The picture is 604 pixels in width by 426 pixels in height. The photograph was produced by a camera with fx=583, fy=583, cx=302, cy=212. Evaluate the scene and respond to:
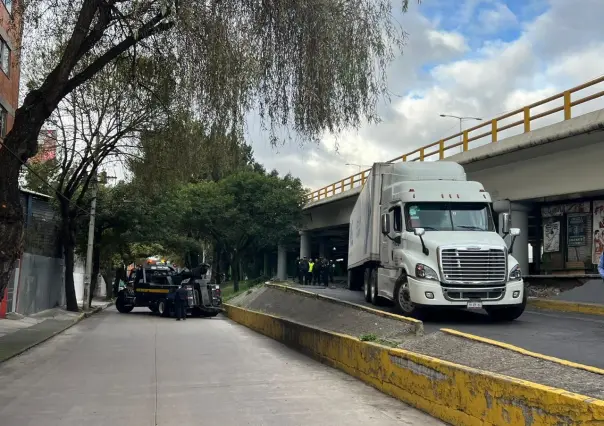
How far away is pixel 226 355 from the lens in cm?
1305

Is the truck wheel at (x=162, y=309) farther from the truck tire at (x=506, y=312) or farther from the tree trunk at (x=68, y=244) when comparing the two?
the truck tire at (x=506, y=312)

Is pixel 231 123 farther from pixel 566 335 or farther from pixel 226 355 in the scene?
pixel 566 335

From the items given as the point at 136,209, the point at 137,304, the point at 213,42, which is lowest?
the point at 137,304

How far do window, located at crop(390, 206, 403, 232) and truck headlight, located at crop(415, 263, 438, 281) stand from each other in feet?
4.97

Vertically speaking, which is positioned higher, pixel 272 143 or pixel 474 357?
pixel 272 143

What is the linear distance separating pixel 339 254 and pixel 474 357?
2355 inches

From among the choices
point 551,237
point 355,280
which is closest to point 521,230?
point 551,237

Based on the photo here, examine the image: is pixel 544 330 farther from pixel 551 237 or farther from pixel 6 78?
pixel 6 78

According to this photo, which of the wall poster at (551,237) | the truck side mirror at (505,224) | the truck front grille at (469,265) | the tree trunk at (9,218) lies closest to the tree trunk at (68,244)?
the tree trunk at (9,218)

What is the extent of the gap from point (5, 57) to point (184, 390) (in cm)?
2115

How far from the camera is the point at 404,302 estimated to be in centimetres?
1287

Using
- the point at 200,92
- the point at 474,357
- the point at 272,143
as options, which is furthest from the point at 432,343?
the point at 200,92

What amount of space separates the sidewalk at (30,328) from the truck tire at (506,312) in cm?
1054

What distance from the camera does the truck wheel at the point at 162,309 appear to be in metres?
27.8
